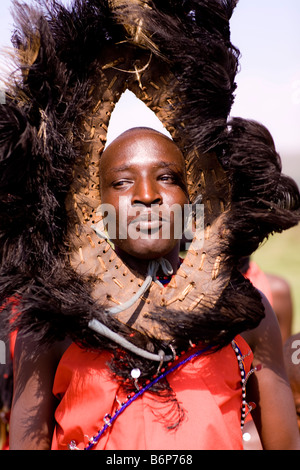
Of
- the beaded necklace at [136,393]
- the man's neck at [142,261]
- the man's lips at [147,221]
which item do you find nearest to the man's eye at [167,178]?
the man's lips at [147,221]

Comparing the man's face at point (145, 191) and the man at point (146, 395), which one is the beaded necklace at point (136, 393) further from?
the man's face at point (145, 191)

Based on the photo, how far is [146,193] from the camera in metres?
1.67

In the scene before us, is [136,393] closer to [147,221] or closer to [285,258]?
[147,221]

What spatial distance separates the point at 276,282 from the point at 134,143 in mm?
2541

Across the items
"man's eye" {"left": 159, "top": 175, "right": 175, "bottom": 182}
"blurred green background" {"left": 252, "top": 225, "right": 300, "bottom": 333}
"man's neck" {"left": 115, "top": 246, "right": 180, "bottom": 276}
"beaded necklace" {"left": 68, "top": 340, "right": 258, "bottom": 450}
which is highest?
"blurred green background" {"left": 252, "top": 225, "right": 300, "bottom": 333}

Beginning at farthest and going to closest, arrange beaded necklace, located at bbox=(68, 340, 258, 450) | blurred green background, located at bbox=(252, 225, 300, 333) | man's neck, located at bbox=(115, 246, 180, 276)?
1. blurred green background, located at bbox=(252, 225, 300, 333)
2. man's neck, located at bbox=(115, 246, 180, 276)
3. beaded necklace, located at bbox=(68, 340, 258, 450)

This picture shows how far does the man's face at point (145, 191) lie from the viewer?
1.69 meters

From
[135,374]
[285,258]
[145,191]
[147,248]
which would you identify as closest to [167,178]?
[145,191]

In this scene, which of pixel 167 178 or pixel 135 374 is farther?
pixel 167 178

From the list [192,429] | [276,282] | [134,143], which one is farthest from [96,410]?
[276,282]

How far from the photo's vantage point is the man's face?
5.55 ft

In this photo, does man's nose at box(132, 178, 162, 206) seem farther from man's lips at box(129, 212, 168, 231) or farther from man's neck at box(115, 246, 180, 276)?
man's neck at box(115, 246, 180, 276)

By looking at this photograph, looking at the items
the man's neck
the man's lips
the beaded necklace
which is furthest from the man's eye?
the beaded necklace

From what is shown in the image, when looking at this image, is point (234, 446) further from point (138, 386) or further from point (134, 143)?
point (134, 143)
